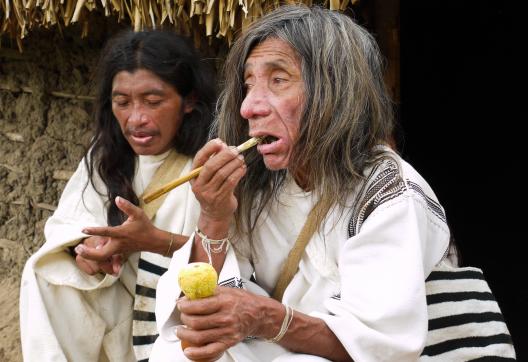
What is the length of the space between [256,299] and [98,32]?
2.31m

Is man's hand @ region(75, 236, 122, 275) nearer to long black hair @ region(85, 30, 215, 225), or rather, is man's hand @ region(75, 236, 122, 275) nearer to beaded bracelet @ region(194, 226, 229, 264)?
long black hair @ region(85, 30, 215, 225)

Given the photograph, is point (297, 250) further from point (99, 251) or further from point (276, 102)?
point (99, 251)

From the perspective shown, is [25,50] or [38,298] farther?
[25,50]

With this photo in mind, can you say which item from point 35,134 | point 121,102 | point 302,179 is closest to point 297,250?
point 302,179

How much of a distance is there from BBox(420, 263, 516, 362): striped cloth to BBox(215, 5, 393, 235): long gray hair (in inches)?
13.6

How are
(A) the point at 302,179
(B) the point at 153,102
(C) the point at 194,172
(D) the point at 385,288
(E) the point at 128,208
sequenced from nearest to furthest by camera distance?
(D) the point at 385,288 < (C) the point at 194,172 < (A) the point at 302,179 < (E) the point at 128,208 < (B) the point at 153,102

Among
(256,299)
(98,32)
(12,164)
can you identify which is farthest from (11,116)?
(256,299)

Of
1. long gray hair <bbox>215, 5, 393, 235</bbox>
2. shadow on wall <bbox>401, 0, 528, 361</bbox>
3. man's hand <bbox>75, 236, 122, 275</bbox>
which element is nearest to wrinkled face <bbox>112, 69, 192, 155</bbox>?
man's hand <bbox>75, 236, 122, 275</bbox>

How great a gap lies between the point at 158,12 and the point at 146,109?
42cm

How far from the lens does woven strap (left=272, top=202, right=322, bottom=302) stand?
7.91ft

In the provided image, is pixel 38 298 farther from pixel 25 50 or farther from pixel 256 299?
pixel 25 50

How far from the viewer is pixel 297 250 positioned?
8.00ft

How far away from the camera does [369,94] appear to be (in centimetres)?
233

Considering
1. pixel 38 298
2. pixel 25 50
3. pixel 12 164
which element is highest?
pixel 25 50
